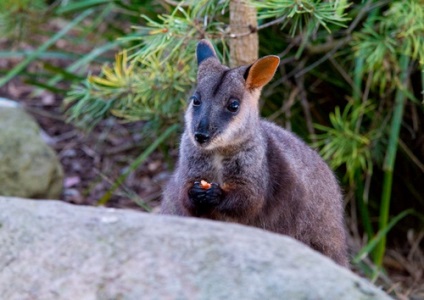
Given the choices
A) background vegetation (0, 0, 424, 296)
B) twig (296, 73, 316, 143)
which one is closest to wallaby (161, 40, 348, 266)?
background vegetation (0, 0, 424, 296)

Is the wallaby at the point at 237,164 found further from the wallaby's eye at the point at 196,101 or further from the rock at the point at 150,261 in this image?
the rock at the point at 150,261

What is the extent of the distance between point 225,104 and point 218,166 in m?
0.28

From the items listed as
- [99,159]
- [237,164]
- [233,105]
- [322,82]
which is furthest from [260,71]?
[99,159]

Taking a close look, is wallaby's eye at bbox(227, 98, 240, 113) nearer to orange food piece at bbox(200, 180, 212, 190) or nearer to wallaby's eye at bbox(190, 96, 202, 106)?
wallaby's eye at bbox(190, 96, 202, 106)

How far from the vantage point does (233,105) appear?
3793mm

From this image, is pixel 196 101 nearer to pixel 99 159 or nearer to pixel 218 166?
pixel 218 166

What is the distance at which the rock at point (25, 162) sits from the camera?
19.1 ft

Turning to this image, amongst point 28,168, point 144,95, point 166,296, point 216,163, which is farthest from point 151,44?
point 166,296

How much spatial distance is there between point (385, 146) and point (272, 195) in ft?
6.72

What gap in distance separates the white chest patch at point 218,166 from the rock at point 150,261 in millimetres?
1123

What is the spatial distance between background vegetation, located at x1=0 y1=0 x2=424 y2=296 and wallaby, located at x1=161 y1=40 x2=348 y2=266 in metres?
0.50

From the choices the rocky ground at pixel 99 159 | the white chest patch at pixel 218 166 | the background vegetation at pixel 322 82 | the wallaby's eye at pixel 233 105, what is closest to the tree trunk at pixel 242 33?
the background vegetation at pixel 322 82

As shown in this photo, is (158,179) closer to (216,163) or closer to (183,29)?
(183,29)

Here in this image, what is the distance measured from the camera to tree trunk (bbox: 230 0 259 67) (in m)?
4.58
